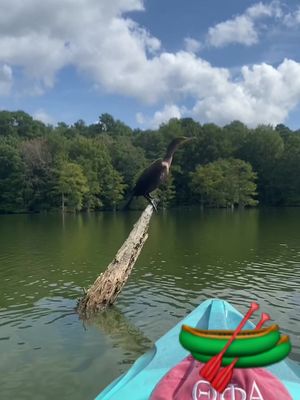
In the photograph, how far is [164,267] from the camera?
19.1 meters

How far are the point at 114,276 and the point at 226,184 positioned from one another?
66.6 metres

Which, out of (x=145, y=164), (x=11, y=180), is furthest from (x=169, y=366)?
(x=145, y=164)

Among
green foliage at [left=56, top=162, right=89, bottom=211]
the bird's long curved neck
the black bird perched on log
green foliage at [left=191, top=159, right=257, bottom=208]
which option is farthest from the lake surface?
green foliage at [left=191, top=159, right=257, bottom=208]

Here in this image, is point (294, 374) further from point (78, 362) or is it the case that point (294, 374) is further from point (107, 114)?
point (107, 114)

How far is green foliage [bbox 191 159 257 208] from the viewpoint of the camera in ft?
251

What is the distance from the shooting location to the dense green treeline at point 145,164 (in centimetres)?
7244

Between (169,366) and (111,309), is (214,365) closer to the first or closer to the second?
(169,366)

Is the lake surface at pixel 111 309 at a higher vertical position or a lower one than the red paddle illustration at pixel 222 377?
lower

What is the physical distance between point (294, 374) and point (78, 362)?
487 cm

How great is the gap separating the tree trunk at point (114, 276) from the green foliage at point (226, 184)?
65678 mm

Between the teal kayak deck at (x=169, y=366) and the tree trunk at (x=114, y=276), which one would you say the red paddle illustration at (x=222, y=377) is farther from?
the tree trunk at (x=114, y=276)

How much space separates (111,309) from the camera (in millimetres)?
12195

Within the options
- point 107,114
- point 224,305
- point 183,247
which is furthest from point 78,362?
point 107,114

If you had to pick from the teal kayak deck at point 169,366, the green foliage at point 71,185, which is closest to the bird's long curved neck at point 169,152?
the teal kayak deck at point 169,366
